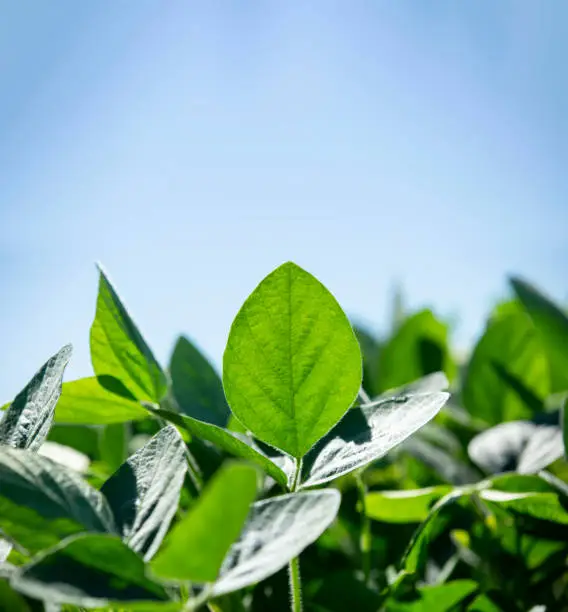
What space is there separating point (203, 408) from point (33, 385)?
173mm

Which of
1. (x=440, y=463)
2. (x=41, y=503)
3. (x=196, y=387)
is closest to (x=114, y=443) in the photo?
(x=196, y=387)

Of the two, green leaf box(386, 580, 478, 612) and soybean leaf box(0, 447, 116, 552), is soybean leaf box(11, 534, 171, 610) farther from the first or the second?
green leaf box(386, 580, 478, 612)

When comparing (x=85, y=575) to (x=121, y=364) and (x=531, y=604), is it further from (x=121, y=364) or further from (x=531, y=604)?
(x=531, y=604)

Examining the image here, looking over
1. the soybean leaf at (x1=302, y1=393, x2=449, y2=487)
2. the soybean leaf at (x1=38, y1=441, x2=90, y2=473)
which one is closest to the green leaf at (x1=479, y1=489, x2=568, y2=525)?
the soybean leaf at (x1=302, y1=393, x2=449, y2=487)

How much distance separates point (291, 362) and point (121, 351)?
0.12 metres

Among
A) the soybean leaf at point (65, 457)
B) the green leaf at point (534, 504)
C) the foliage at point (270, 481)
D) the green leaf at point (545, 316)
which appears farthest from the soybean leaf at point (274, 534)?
the green leaf at point (545, 316)

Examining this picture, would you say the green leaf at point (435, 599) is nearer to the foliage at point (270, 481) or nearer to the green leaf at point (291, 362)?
the foliage at point (270, 481)

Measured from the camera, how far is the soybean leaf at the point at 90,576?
0.73 ft

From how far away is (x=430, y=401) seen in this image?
1.06 feet

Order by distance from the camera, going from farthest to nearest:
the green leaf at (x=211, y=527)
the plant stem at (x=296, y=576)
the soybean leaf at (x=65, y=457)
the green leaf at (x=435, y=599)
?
the soybean leaf at (x=65, y=457) → the green leaf at (x=435, y=599) → the plant stem at (x=296, y=576) → the green leaf at (x=211, y=527)

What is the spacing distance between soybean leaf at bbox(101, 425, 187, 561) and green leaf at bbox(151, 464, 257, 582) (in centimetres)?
6

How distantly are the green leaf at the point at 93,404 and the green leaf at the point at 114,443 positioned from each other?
21 cm

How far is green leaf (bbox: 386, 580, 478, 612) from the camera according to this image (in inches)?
16.2

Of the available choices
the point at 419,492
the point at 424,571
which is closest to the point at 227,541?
the point at 419,492
